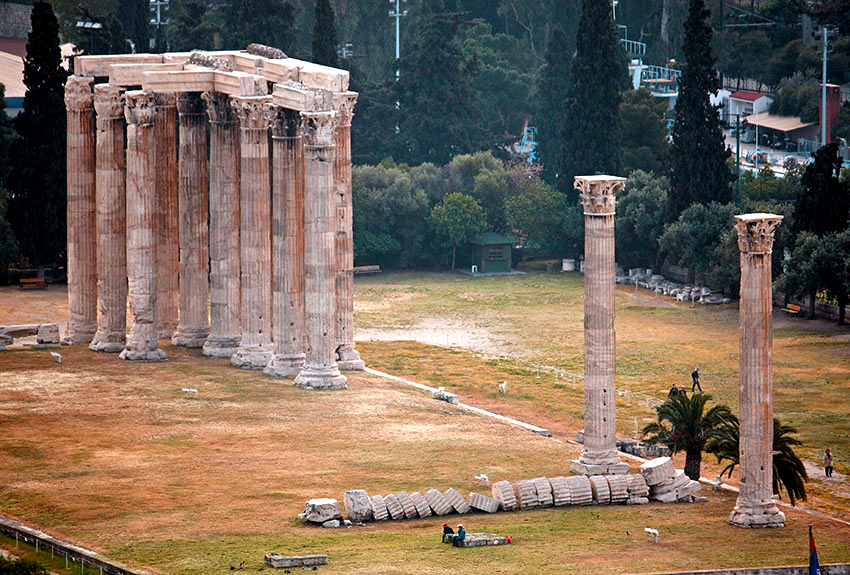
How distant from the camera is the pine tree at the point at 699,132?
127 m

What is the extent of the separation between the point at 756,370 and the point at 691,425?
655cm

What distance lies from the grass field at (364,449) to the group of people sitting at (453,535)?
0.72 metres

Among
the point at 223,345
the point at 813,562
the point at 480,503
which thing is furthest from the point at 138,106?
the point at 813,562

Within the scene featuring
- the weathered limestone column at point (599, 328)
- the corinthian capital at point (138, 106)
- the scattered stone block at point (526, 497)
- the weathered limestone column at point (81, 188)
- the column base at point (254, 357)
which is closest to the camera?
the scattered stone block at point (526, 497)

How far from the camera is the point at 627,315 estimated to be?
11881cm

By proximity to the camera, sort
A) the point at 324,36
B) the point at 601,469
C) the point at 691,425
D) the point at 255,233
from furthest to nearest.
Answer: the point at 324,36, the point at 255,233, the point at 691,425, the point at 601,469

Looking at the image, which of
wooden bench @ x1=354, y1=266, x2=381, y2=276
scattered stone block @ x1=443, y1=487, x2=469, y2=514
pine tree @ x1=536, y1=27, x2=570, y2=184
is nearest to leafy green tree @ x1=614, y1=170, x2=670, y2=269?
wooden bench @ x1=354, y1=266, x2=381, y2=276

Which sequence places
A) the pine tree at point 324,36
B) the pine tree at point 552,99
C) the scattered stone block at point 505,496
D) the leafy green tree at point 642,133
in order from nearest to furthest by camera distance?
the scattered stone block at point 505,496 < the pine tree at point 324,36 < the leafy green tree at point 642,133 < the pine tree at point 552,99

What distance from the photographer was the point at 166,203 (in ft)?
318

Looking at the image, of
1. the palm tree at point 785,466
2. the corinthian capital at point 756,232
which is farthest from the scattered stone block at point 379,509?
the corinthian capital at point 756,232

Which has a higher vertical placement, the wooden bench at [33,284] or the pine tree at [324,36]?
the pine tree at [324,36]

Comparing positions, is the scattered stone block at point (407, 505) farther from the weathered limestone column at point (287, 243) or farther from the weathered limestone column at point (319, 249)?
the weathered limestone column at point (287, 243)

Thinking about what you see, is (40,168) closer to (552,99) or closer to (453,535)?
(552,99)

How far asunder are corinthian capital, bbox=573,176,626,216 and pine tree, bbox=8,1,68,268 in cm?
5751
